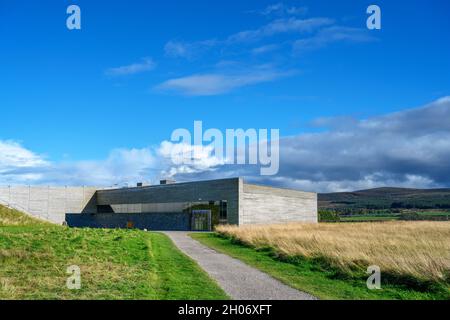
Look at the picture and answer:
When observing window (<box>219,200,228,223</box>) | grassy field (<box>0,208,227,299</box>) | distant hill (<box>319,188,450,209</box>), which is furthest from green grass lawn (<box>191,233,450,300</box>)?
distant hill (<box>319,188,450,209</box>)

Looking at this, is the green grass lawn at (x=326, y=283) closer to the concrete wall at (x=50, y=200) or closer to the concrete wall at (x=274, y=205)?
the concrete wall at (x=274, y=205)

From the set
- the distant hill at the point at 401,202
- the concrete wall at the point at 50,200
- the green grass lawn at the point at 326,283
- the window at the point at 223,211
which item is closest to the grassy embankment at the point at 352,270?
the green grass lawn at the point at 326,283

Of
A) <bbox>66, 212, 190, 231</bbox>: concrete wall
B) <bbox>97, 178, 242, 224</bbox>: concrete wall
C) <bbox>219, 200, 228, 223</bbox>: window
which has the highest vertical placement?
<bbox>97, 178, 242, 224</bbox>: concrete wall

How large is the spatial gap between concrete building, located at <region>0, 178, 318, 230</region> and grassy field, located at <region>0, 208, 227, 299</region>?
34.7 metres

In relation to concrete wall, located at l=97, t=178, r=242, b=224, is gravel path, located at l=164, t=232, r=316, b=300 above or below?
below

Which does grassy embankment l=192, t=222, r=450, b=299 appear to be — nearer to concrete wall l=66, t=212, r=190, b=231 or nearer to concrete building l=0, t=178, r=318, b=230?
concrete building l=0, t=178, r=318, b=230

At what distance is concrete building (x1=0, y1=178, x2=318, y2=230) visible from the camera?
5703cm

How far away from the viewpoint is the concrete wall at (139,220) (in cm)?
6163

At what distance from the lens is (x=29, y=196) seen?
7462cm

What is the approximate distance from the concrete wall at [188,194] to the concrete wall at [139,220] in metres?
2.02

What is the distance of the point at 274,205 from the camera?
209 feet

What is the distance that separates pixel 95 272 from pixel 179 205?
4863 cm

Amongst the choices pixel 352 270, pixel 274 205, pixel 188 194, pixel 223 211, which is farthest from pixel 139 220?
pixel 352 270
